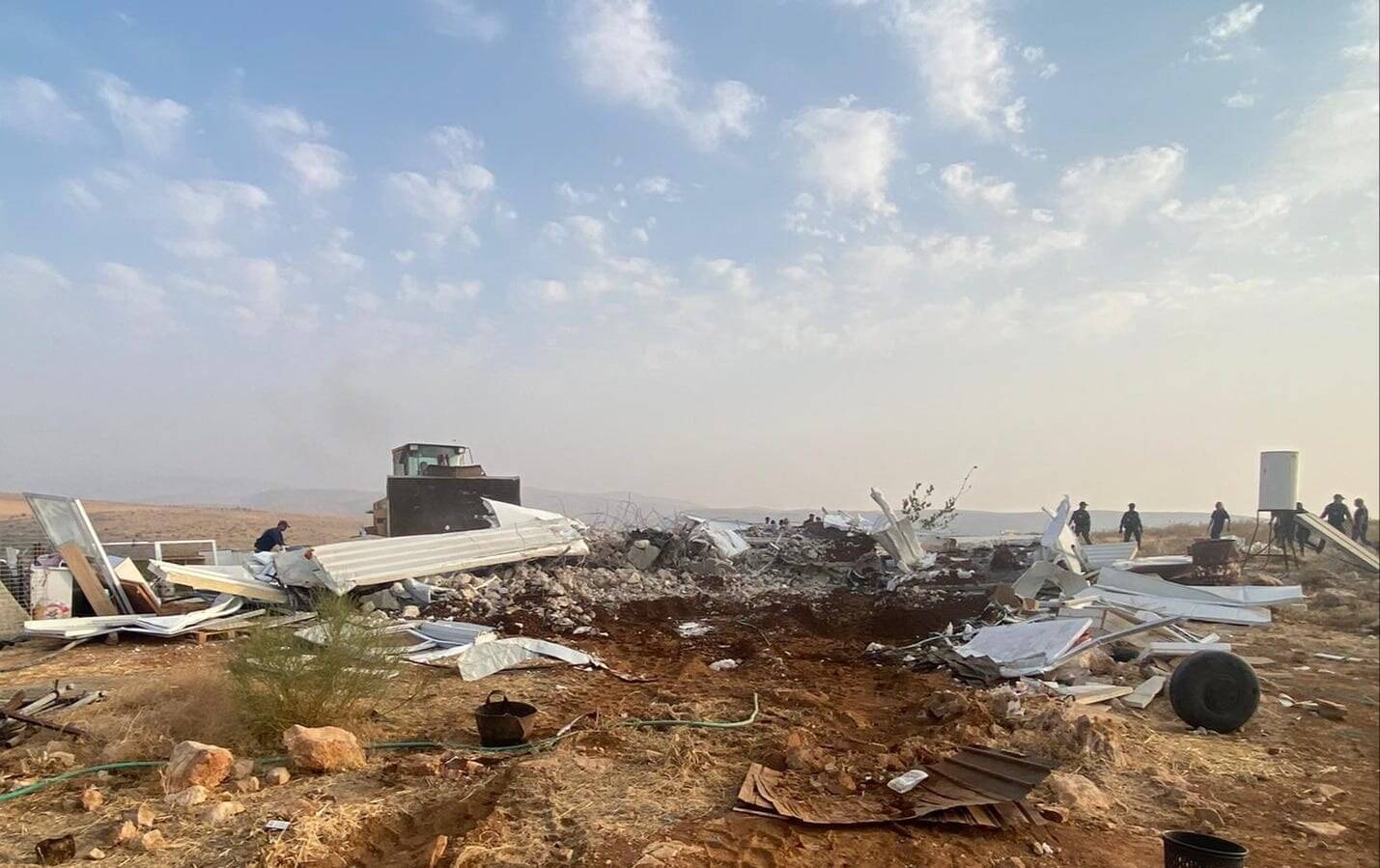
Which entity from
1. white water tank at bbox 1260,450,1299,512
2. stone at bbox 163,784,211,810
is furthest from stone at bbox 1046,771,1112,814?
white water tank at bbox 1260,450,1299,512

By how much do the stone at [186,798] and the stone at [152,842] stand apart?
1.23 ft

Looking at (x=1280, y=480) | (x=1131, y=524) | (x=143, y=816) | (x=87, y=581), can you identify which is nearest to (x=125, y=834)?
(x=143, y=816)

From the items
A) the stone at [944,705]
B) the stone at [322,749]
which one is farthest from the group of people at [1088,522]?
the stone at [322,749]

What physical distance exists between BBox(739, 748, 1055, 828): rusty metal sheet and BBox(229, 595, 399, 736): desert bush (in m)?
2.84

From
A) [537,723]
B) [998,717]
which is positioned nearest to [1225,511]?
[998,717]

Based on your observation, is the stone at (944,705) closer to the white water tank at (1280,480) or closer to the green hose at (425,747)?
the green hose at (425,747)

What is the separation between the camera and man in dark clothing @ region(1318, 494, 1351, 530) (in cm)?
1801

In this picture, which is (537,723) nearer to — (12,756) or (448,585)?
(12,756)

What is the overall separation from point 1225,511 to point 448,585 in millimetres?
18917

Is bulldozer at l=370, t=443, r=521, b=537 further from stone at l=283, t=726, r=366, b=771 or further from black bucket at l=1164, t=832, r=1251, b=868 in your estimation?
black bucket at l=1164, t=832, r=1251, b=868

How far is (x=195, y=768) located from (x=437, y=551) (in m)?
8.11

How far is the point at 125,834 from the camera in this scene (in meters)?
3.73

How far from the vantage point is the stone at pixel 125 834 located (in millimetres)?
3727

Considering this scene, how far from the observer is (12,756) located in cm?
499
